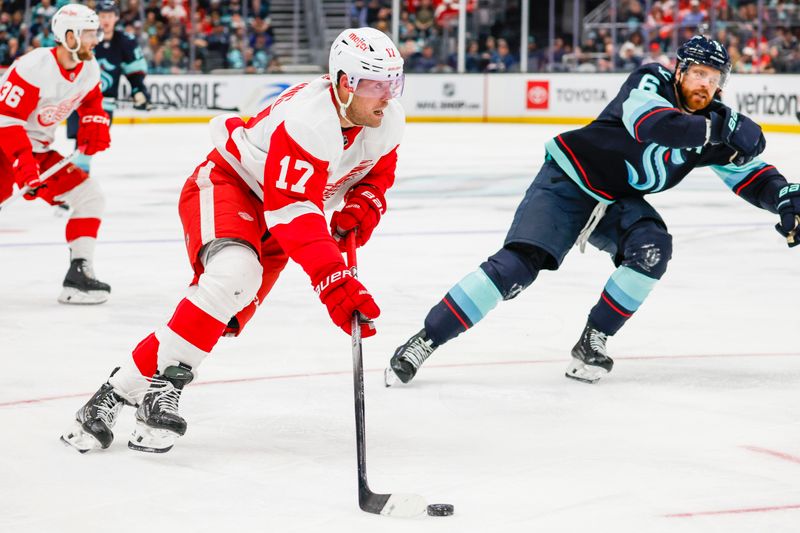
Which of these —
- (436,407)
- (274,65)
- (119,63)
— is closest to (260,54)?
(274,65)

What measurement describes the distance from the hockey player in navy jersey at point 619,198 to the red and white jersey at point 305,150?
572 millimetres

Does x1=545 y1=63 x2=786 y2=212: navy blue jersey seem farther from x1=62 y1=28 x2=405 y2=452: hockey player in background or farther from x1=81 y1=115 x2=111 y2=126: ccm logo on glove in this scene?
x1=81 y1=115 x2=111 y2=126: ccm logo on glove

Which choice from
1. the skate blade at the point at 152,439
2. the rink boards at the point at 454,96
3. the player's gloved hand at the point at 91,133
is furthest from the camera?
the rink boards at the point at 454,96

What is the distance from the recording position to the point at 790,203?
11.9ft

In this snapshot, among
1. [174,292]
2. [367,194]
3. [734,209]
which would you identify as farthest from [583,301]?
[734,209]

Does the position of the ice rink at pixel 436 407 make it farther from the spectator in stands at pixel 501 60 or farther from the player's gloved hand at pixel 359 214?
the spectator in stands at pixel 501 60

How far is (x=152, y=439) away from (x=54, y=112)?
271 cm

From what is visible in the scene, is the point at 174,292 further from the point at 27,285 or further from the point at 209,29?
the point at 209,29

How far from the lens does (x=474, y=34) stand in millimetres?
17703

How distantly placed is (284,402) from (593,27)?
14052 millimetres

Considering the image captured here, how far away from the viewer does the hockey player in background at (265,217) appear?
2.75m

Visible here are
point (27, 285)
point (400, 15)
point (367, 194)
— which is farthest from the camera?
point (400, 15)

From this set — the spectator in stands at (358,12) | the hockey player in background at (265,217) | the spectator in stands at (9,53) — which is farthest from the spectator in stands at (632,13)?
the hockey player in background at (265,217)

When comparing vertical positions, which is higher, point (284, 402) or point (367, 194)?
point (367, 194)
